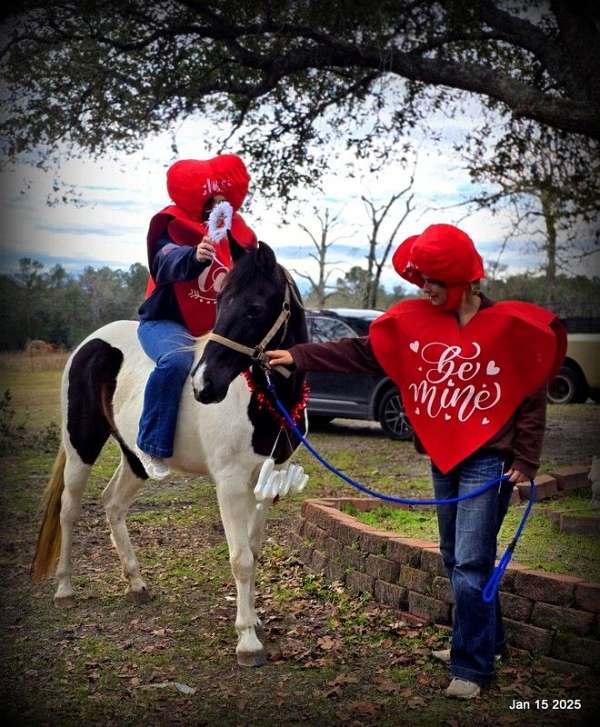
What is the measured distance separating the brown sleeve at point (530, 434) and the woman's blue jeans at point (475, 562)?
10 cm

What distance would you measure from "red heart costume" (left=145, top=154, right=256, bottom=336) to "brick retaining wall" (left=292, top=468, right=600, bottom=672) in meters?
1.69

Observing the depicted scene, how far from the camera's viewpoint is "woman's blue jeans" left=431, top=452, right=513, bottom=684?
377 centimetres

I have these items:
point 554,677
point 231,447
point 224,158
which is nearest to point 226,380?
point 231,447

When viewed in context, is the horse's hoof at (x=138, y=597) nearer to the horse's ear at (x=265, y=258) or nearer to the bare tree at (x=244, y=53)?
the horse's ear at (x=265, y=258)

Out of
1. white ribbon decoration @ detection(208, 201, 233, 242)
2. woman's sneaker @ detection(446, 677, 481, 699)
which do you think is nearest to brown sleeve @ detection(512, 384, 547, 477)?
woman's sneaker @ detection(446, 677, 481, 699)

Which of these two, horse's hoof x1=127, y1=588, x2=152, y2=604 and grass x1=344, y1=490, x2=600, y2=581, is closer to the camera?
grass x1=344, y1=490, x2=600, y2=581

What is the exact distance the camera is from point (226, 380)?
3.84m

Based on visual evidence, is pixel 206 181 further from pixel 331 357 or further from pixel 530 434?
pixel 530 434

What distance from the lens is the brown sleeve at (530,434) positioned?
3.73 metres

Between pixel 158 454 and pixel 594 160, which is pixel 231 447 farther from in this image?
pixel 594 160

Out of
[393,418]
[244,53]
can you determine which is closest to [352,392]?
[393,418]

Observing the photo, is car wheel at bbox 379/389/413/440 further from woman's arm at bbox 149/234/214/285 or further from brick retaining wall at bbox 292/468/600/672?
woman's arm at bbox 149/234/214/285

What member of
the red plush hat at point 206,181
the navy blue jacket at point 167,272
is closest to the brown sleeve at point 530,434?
the navy blue jacket at point 167,272

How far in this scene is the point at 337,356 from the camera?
4.06 m
